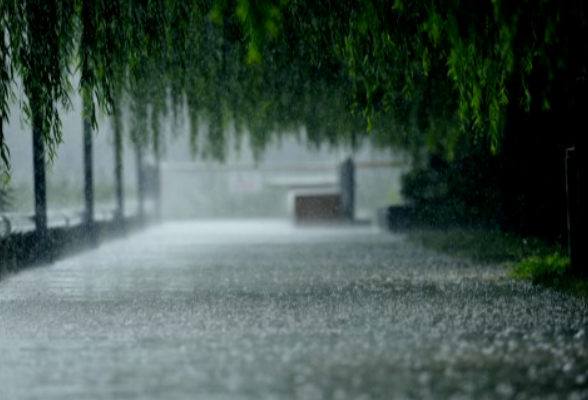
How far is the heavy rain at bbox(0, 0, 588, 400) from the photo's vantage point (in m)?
7.16

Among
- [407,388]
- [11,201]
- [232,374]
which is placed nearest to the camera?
[407,388]

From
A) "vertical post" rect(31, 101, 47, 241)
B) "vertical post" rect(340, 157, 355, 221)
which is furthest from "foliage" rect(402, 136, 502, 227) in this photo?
"vertical post" rect(340, 157, 355, 221)

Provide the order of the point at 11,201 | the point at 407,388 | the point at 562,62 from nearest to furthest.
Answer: the point at 407,388, the point at 562,62, the point at 11,201

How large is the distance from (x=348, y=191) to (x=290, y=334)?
86.0 feet

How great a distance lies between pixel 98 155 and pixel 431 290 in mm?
28131

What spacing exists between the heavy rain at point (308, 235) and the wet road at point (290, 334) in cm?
3

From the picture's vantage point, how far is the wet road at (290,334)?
6.43 metres

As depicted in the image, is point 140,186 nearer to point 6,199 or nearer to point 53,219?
point 53,219

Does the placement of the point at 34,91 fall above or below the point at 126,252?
above

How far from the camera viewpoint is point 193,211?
45.1 m

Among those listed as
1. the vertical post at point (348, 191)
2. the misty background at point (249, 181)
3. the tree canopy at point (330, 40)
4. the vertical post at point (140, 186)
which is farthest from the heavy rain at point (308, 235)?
the misty background at point (249, 181)

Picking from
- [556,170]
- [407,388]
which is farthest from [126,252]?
[407,388]

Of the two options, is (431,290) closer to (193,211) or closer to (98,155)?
(98,155)

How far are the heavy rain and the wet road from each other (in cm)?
3
